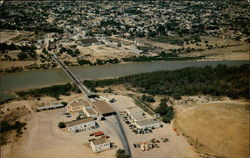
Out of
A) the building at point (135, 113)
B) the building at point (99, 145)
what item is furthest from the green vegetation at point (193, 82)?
the building at point (99, 145)

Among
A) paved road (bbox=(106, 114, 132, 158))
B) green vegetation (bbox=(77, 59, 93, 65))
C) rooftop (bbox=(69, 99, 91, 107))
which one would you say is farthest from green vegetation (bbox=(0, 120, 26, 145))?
green vegetation (bbox=(77, 59, 93, 65))

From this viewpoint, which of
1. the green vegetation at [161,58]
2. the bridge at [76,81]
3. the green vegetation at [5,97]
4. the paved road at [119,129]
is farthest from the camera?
the green vegetation at [161,58]

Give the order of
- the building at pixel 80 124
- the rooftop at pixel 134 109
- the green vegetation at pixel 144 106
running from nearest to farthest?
the building at pixel 80 124 < the rooftop at pixel 134 109 < the green vegetation at pixel 144 106

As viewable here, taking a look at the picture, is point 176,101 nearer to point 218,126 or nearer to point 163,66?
point 218,126

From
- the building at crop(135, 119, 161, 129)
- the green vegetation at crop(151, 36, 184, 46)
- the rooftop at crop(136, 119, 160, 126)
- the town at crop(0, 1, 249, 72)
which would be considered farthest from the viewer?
the green vegetation at crop(151, 36, 184, 46)

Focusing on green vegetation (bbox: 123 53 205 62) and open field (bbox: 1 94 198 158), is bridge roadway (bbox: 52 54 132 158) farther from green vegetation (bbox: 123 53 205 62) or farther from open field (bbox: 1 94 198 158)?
green vegetation (bbox: 123 53 205 62)

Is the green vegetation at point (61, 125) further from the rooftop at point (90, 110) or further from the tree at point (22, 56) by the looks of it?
the tree at point (22, 56)
